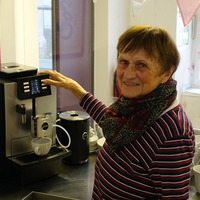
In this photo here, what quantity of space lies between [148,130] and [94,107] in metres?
0.37

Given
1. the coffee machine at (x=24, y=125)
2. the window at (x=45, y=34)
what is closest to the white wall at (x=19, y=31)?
the window at (x=45, y=34)

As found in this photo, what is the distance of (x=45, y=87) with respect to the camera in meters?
1.19

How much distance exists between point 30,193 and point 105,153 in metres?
0.35

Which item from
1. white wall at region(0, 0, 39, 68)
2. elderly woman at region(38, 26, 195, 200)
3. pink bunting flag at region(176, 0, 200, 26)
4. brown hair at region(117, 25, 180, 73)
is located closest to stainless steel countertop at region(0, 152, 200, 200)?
elderly woman at region(38, 26, 195, 200)

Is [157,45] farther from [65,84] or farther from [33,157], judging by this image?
[33,157]

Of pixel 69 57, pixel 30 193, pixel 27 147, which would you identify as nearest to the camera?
pixel 30 193

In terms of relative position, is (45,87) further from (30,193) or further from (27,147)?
(30,193)

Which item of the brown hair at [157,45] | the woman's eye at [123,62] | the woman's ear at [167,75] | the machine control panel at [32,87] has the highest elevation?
the brown hair at [157,45]

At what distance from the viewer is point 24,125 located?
1155 millimetres

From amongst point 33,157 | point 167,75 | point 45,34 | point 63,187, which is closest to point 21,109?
point 33,157

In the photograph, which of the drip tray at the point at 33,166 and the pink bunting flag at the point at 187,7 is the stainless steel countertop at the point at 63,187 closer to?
the drip tray at the point at 33,166

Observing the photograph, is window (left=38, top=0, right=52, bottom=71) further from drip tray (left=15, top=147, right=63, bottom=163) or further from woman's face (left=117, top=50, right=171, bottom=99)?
woman's face (left=117, top=50, right=171, bottom=99)

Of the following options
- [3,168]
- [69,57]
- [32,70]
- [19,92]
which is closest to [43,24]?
[69,57]

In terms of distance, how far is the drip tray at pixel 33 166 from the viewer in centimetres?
109
